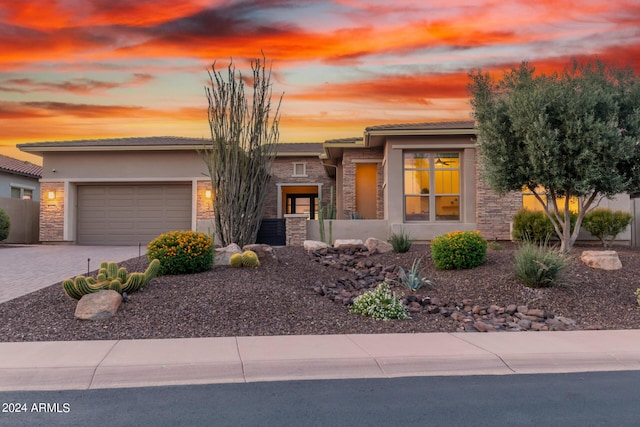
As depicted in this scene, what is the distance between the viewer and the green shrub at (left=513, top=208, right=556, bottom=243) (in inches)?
639

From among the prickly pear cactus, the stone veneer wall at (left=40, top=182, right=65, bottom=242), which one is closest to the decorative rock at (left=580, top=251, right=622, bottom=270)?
the prickly pear cactus

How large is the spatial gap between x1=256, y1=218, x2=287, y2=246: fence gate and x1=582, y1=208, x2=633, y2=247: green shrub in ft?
33.8

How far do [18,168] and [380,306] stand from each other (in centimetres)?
2688

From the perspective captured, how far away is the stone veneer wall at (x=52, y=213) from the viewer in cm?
2258

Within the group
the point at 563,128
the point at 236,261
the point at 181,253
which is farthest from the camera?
the point at 563,128

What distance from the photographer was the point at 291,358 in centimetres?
615

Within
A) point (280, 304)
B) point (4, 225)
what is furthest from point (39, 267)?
point (4, 225)

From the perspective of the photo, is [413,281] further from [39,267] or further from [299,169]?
[299,169]

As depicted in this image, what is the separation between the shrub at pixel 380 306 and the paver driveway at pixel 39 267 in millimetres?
5927

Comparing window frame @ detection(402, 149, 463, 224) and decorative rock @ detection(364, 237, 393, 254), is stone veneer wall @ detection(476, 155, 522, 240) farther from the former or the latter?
decorative rock @ detection(364, 237, 393, 254)

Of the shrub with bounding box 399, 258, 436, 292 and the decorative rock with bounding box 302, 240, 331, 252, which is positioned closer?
the shrub with bounding box 399, 258, 436, 292

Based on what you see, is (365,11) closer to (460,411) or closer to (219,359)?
(219,359)

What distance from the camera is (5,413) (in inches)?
183

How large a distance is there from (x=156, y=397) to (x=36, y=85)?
17.1 m
